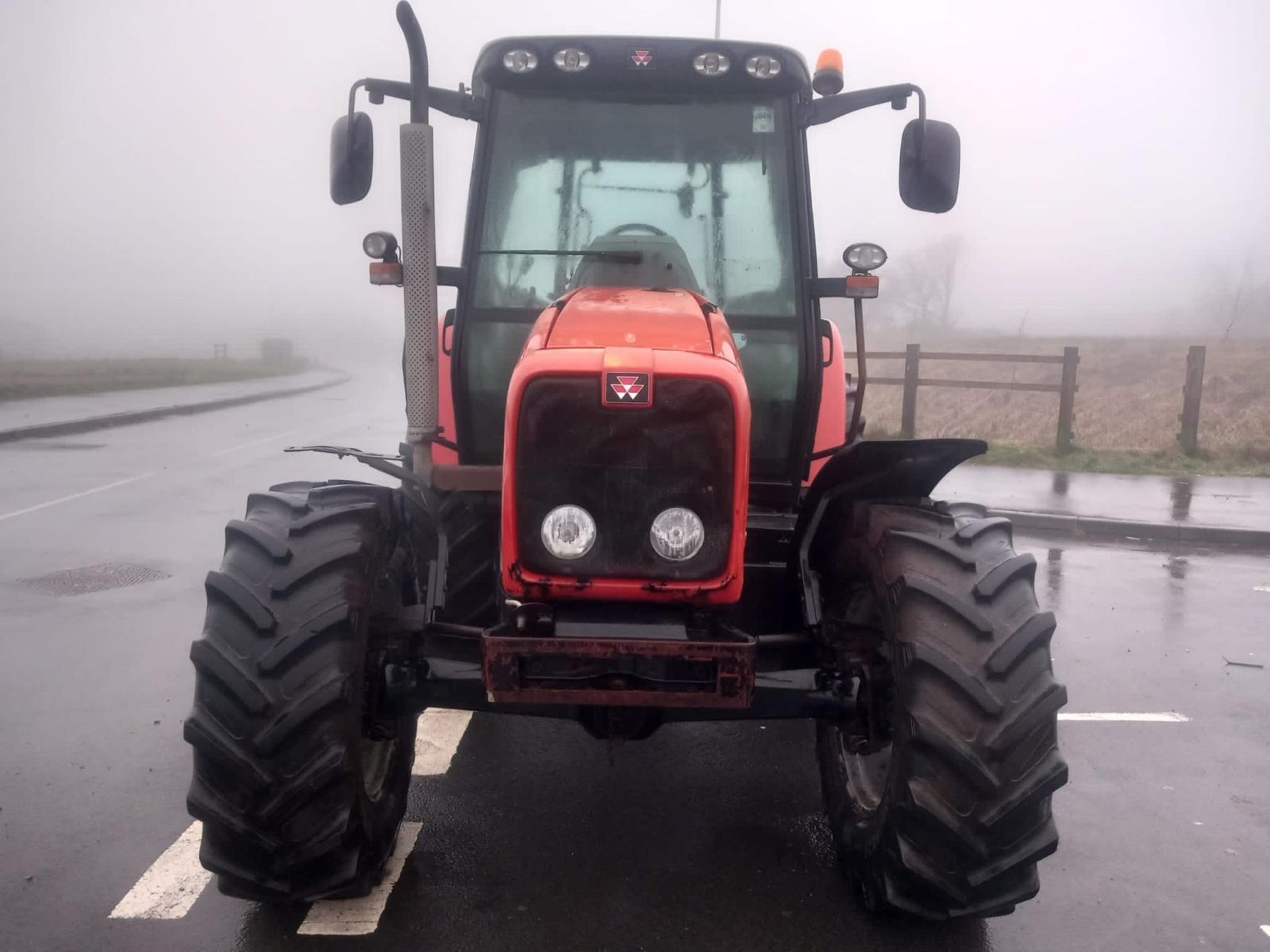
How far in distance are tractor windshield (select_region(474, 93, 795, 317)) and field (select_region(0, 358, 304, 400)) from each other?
20.9 metres

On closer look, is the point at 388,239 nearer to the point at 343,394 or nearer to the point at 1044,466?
the point at 1044,466

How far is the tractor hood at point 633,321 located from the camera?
3.30 meters

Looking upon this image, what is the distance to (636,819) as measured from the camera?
4223 mm

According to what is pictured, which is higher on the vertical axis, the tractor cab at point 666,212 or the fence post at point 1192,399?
the tractor cab at point 666,212

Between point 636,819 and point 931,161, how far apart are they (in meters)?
2.73

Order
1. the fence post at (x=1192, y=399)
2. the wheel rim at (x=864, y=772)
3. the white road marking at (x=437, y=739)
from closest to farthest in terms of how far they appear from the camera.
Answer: the wheel rim at (x=864, y=772), the white road marking at (x=437, y=739), the fence post at (x=1192, y=399)

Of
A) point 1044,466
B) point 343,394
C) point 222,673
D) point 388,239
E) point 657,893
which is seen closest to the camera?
point 222,673

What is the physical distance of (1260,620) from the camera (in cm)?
746

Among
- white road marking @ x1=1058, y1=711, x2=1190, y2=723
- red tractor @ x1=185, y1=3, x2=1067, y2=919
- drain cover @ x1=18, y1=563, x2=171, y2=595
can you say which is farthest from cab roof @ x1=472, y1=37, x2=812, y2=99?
drain cover @ x1=18, y1=563, x2=171, y2=595

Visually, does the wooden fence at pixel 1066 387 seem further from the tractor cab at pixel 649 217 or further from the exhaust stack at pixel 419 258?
the exhaust stack at pixel 419 258

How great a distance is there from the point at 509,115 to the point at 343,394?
2699 cm

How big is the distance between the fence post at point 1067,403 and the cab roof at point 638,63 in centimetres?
1160

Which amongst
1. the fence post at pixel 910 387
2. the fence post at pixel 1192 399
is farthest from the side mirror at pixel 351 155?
the fence post at pixel 1192 399

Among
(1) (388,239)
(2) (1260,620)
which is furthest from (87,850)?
(2) (1260,620)
